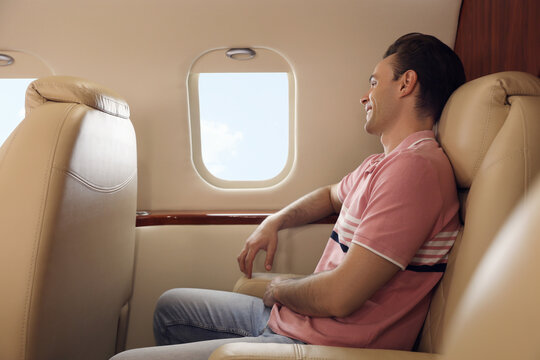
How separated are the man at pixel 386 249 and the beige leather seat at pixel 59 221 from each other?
0.26 m

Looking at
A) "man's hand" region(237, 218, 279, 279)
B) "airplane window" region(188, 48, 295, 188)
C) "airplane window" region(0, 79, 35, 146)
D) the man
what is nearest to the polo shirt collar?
the man

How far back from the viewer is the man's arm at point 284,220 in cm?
159

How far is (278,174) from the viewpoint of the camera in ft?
6.86

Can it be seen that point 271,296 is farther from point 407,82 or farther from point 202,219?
point 407,82

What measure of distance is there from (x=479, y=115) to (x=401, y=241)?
1.32ft

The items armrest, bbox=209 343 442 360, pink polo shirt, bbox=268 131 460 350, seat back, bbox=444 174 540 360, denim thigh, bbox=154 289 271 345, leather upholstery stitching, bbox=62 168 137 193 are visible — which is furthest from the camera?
denim thigh, bbox=154 289 271 345

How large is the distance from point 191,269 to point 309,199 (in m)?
0.69

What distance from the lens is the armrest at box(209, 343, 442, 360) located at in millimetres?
862

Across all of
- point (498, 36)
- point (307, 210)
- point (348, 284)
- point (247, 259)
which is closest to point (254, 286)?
point (247, 259)

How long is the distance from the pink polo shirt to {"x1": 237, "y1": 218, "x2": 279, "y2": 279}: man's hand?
1.52ft

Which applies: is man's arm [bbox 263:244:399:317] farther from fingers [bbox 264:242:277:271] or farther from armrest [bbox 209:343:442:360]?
fingers [bbox 264:242:277:271]

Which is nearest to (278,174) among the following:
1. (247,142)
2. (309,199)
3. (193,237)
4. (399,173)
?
(247,142)

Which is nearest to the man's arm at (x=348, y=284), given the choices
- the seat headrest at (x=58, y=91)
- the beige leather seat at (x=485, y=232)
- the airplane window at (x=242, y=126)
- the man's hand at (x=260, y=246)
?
the beige leather seat at (x=485, y=232)

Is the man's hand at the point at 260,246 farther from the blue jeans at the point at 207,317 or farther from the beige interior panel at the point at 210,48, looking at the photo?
the beige interior panel at the point at 210,48
